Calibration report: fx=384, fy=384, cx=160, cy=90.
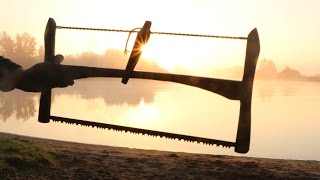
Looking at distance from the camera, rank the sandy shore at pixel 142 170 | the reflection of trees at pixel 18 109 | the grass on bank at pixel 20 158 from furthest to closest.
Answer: the reflection of trees at pixel 18 109 < the sandy shore at pixel 142 170 < the grass on bank at pixel 20 158

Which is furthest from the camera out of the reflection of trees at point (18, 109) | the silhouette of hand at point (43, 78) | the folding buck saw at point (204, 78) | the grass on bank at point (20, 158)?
the reflection of trees at point (18, 109)

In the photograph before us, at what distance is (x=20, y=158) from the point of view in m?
9.23

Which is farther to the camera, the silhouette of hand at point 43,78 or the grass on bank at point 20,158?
the grass on bank at point 20,158

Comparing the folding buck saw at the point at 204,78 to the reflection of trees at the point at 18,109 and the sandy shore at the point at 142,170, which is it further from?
the reflection of trees at the point at 18,109

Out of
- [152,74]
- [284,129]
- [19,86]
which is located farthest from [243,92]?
[284,129]

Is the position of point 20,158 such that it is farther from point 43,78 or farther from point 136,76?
point 136,76

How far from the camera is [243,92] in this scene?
4715mm

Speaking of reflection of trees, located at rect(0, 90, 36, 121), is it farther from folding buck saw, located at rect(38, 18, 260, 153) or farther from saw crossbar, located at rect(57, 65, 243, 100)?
saw crossbar, located at rect(57, 65, 243, 100)

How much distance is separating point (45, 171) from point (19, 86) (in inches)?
199

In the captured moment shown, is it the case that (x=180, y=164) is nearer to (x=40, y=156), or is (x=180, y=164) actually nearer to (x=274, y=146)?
(x=40, y=156)

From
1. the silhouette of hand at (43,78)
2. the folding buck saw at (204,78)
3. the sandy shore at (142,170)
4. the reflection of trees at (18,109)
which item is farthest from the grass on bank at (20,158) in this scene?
the reflection of trees at (18,109)

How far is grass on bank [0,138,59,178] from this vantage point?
8.71 meters

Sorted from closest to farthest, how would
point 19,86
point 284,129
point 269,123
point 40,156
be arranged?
point 19,86 < point 40,156 < point 284,129 < point 269,123

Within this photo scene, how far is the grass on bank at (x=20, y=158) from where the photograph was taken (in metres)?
8.71
